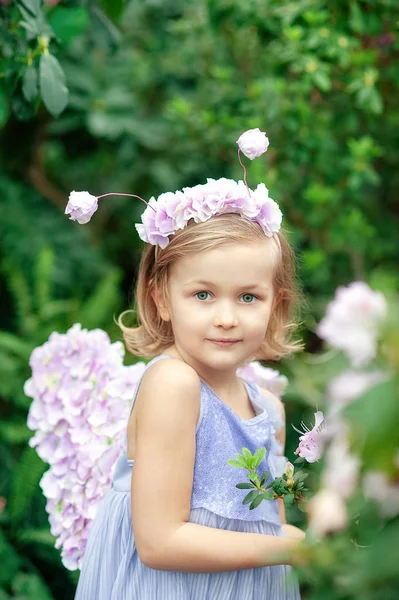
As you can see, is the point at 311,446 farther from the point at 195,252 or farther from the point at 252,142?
the point at 252,142

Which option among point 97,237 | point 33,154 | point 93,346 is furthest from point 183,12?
point 93,346

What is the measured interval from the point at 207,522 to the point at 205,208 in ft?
1.82

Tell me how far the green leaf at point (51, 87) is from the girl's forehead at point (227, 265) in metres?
0.60

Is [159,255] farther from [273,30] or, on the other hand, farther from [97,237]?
[97,237]

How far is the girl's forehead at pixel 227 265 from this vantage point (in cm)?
149

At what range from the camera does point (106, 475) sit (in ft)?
6.02

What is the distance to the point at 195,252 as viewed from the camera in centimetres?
151

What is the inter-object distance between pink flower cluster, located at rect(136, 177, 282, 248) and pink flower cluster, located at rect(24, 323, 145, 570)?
442mm

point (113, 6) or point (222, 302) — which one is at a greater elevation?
point (113, 6)

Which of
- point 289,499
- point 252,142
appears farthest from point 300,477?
point 252,142

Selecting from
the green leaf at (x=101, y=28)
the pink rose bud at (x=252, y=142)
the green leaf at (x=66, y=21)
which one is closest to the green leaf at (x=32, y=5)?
the green leaf at (x=66, y=21)

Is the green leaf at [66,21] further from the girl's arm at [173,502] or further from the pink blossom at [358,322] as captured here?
the pink blossom at [358,322]

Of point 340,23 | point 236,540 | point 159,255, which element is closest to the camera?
point 236,540

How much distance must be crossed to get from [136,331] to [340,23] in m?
1.58
